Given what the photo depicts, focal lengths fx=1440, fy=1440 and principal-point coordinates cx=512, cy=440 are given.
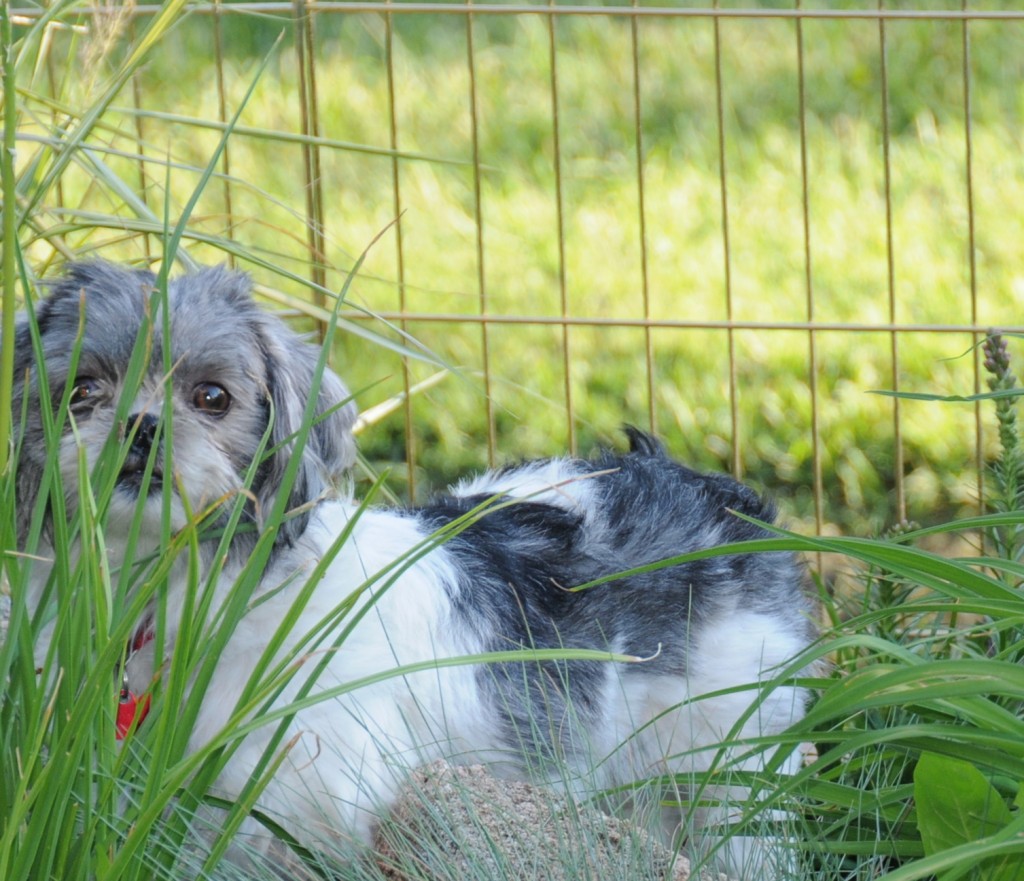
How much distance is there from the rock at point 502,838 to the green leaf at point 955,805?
30cm

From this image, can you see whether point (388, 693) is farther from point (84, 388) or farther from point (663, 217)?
point (663, 217)

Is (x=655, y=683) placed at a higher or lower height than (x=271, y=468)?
lower

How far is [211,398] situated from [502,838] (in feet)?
2.62

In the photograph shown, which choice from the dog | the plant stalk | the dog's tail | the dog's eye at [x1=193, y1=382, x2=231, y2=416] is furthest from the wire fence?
the plant stalk

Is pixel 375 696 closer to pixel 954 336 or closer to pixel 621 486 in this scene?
pixel 621 486

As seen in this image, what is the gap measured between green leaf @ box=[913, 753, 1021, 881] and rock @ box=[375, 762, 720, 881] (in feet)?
0.98

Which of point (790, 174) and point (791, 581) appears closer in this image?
point (791, 581)

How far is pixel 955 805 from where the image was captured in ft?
5.29

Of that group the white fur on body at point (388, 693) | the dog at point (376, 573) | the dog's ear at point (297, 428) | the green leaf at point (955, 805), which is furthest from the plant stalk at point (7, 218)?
the green leaf at point (955, 805)

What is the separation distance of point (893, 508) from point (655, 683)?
2138 millimetres

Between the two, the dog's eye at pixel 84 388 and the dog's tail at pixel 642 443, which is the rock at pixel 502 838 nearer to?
the dog's eye at pixel 84 388

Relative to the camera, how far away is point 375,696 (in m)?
2.20

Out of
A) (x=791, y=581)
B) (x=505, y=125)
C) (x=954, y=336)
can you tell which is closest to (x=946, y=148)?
(x=954, y=336)

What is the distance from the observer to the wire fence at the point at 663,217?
4645mm
